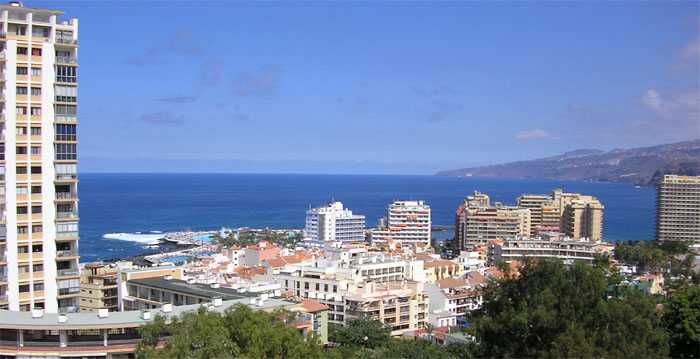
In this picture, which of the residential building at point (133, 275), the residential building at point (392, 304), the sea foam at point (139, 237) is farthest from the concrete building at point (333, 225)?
the residential building at point (133, 275)

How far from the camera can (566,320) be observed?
10.0 meters

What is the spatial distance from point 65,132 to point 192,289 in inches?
201

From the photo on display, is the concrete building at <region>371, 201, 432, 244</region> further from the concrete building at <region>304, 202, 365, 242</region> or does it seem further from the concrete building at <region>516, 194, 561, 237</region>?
the concrete building at <region>516, 194, 561, 237</region>

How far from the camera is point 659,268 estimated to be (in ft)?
117

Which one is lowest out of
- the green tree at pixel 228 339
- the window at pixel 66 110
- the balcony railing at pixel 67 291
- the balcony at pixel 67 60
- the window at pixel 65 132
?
the balcony railing at pixel 67 291

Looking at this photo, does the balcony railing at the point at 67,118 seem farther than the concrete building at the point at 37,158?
Yes

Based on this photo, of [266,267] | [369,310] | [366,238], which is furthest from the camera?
[366,238]

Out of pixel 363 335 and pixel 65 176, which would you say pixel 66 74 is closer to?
pixel 65 176

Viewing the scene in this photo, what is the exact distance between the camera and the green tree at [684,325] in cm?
1392

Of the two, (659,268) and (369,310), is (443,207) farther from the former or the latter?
(369,310)

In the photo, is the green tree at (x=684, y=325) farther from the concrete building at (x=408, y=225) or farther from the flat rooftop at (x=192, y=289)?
the concrete building at (x=408, y=225)

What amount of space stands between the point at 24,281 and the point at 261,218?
6601cm

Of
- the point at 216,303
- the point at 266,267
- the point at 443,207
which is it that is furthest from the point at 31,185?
the point at 443,207

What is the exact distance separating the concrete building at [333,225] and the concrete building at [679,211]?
23636 mm
